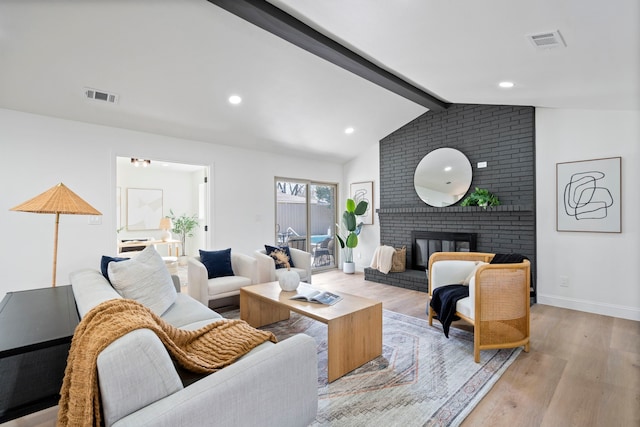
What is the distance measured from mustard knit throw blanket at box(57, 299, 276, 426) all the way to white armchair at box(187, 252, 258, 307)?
5.62 ft

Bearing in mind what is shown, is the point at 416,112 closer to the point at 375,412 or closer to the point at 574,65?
the point at 574,65

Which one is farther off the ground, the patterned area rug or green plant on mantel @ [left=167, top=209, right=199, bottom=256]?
green plant on mantel @ [left=167, top=209, right=199, bottom=256]

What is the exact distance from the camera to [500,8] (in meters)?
1.98

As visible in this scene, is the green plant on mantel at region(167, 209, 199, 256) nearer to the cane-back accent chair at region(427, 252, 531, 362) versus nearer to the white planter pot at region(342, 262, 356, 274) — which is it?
the white planter pot at region(342, 262, 356, 274)

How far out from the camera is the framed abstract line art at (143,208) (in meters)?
6.82

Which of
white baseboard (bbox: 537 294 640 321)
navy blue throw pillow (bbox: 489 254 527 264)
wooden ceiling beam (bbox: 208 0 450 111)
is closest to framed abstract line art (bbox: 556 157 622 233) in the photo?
white baseboard (bbox: 537 294 640 321)

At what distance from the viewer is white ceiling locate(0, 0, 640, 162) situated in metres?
2.16

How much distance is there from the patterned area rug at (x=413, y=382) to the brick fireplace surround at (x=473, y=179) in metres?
1.98

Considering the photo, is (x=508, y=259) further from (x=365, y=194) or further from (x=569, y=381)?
(x=365, y=194)

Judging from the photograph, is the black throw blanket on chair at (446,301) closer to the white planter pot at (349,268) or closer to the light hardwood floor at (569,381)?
the light hardwood floor at (569,381)

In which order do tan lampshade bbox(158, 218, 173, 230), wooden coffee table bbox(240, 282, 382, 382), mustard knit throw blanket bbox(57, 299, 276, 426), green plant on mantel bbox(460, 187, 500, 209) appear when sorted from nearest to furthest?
mustard knit throw blanket bbox(57, 299, 276, 426) < wooden coffee table bbox(240, 282, 382, 382) < green plant on mantel bbox(460, 187, 500, 209) < tan lampshade bbox(158, 218, 173, 230)

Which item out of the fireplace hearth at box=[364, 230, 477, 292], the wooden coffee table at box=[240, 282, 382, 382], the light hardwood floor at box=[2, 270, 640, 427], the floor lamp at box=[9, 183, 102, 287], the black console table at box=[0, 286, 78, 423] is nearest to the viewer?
the black console table at box=[0, 286, 78, 423]

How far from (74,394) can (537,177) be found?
499cm

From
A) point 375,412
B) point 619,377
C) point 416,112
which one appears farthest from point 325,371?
point 416,112
